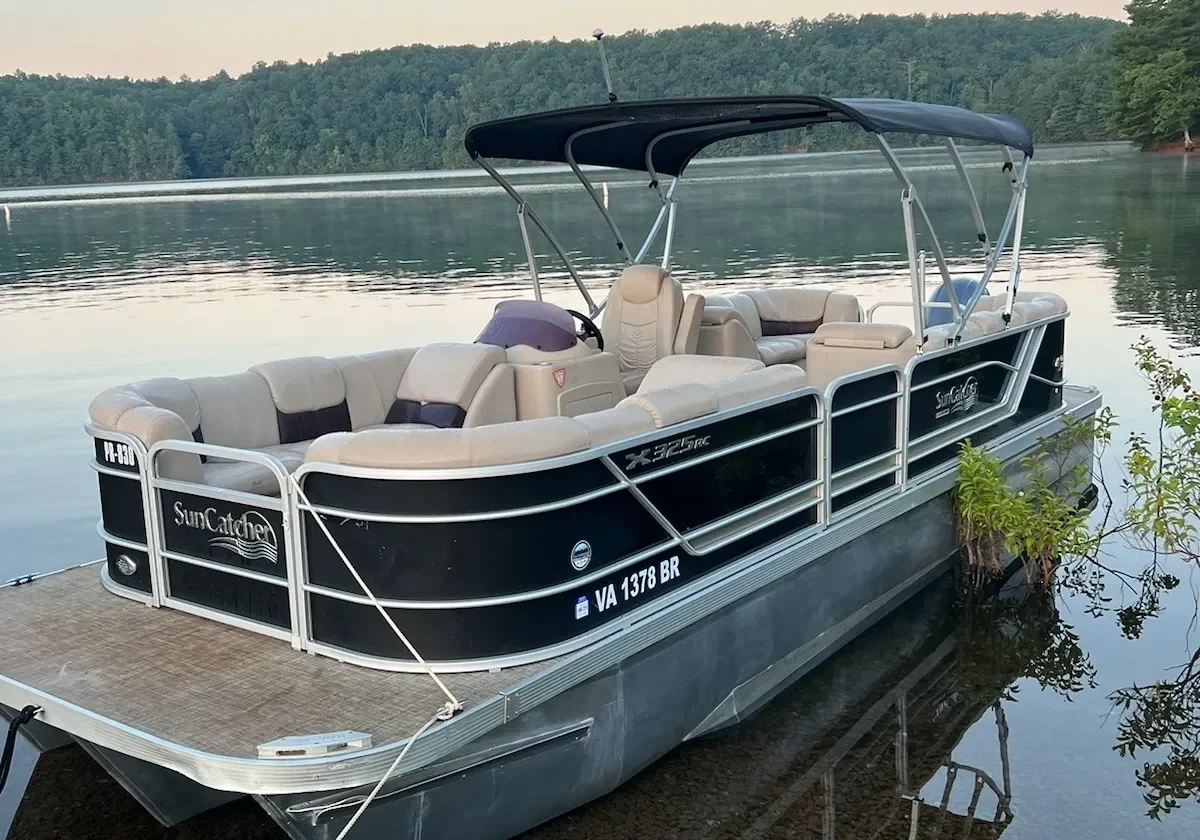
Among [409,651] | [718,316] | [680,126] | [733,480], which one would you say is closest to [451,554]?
[409,651]

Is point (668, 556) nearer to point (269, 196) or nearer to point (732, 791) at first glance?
point (732, 791)

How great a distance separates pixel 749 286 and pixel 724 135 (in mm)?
11624

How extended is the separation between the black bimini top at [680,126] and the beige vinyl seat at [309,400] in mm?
1393

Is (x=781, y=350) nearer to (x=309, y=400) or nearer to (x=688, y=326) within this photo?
(x=688, y=326)

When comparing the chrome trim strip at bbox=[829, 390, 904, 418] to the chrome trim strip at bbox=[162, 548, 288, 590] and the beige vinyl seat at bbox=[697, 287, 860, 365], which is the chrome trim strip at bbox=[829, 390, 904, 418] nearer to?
the chrome trim strip at bbox=[162, 548, 288, 590]

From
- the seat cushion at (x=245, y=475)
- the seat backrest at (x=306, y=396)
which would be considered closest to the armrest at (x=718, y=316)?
the seat backrest at (x=306, y=396)

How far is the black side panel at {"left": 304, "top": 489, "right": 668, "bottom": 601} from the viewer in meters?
3.76

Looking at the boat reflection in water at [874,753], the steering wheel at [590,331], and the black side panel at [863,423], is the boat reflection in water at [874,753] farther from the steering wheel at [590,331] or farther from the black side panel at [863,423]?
the steering wheel at [590,331]

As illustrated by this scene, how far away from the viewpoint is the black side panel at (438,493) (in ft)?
12.2

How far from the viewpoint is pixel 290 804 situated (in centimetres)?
344

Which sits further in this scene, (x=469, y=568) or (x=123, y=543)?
(x=123, y=543)

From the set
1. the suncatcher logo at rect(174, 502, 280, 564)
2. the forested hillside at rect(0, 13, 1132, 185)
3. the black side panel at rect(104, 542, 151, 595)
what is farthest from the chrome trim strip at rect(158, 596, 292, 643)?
the forested hillside at rect(0, 13, 1132, 185)

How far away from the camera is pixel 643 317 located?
7711mm

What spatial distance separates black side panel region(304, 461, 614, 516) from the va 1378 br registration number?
412 millimetres
